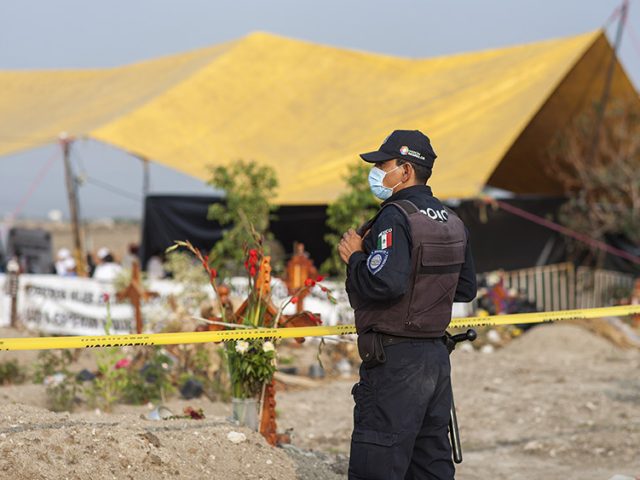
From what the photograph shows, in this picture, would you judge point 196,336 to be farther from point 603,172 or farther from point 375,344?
point 603,172

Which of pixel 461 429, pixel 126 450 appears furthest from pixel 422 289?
pixel 461 429

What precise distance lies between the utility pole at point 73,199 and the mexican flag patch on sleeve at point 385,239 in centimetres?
1489

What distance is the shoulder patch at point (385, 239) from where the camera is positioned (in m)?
4.57

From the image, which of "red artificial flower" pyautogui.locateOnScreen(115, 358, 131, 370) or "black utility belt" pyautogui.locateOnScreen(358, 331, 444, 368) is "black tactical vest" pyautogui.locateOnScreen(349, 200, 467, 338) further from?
"red artificial flower" pyautogui.locateOnScreen(115, 358, 131, 370)

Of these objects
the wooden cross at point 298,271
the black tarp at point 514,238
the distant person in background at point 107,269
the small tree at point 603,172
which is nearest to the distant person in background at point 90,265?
the distant person in background at point 107,269

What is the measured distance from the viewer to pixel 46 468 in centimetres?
538

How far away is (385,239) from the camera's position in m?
4.59

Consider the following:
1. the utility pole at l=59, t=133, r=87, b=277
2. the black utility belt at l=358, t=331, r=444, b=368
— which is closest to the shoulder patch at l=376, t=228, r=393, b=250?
the black utility belt at l=358, t=331, r=444, b=368

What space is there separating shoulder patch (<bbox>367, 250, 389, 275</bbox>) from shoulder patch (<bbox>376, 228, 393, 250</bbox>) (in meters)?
0.03

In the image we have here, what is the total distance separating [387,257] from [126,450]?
206 cm

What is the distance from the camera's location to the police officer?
15.2 ft

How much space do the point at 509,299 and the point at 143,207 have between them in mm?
7062

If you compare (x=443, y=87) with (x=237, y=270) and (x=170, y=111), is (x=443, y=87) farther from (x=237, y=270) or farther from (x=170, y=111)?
(x=237, y=270)

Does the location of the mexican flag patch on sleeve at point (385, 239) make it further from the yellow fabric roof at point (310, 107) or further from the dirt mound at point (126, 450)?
the yellow fabric roof at point (310, 107)
